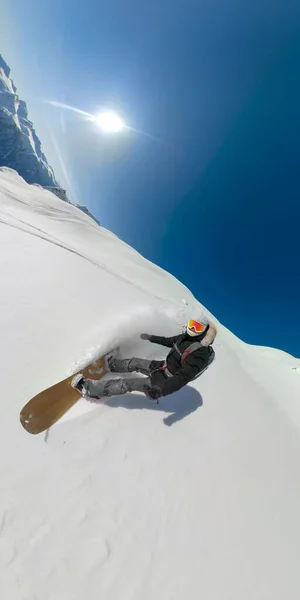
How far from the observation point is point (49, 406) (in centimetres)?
358

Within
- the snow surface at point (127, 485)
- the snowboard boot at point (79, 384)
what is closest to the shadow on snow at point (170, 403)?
the snow surface at point (127, 485)

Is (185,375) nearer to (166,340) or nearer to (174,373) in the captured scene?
(174,373)

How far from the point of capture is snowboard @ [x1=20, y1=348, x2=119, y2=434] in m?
3.33

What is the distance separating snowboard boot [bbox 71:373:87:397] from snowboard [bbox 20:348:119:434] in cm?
5

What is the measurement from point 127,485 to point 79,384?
65.6 inches

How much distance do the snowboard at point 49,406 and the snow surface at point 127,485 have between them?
0.40 ft

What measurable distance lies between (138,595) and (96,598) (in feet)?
1.44

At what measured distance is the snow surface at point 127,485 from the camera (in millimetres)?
2492

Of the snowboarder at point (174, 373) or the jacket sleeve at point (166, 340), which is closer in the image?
the snowboarder at point (174, 373)

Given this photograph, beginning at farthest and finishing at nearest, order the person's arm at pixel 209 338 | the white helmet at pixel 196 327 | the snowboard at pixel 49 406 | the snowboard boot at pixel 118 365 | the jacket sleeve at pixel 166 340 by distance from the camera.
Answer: the jacket sleeve at pixel 166 340 < the snowboard boot at pixel 118 365 < the white helmet at pixel 196 327 < the person's arm at pixel 209 338 < the snowboard at pixel 49 406

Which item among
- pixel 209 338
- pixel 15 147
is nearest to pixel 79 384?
pixel 209 338

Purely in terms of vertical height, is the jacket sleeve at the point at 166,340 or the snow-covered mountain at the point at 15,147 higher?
the snow-covered mountain at the point at 15,147

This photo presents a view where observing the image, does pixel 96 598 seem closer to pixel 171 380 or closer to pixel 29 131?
pixel 171 380

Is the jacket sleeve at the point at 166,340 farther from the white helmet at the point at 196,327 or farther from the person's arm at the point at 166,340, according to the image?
the white helmet at the point at 196,327
